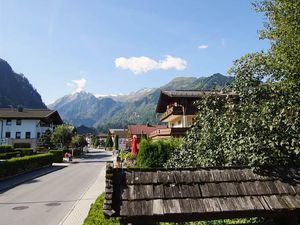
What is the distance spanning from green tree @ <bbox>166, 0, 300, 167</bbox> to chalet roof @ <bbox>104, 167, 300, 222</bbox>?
73cm

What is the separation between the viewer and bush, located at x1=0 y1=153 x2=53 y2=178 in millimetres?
32441

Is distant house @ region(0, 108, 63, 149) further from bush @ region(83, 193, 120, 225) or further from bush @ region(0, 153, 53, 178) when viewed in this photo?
bush @ region(83, 193, 120, 225)

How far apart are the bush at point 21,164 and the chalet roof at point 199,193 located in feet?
92.5

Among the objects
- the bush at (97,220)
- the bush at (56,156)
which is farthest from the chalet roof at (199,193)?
the bush at (56,156)

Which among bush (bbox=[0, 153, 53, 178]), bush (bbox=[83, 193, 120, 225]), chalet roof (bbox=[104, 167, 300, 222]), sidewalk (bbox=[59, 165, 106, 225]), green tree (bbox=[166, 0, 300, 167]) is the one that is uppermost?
green tree (bbox=[166, 0, 300, 167])

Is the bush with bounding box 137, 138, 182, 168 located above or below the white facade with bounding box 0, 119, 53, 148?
below

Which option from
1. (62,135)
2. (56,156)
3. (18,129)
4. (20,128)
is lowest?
(56,156)

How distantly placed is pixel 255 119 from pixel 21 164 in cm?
3254

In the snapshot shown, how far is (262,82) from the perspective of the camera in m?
12.6

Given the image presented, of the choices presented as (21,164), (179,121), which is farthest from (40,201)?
(179,121)

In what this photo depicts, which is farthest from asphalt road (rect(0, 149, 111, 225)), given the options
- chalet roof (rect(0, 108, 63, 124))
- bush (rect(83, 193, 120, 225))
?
chalet roof (rect(0, 108, 63, 124))

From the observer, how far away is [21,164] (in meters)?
37.6

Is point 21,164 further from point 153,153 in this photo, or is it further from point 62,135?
point 62,135

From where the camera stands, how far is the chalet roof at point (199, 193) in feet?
18.7
